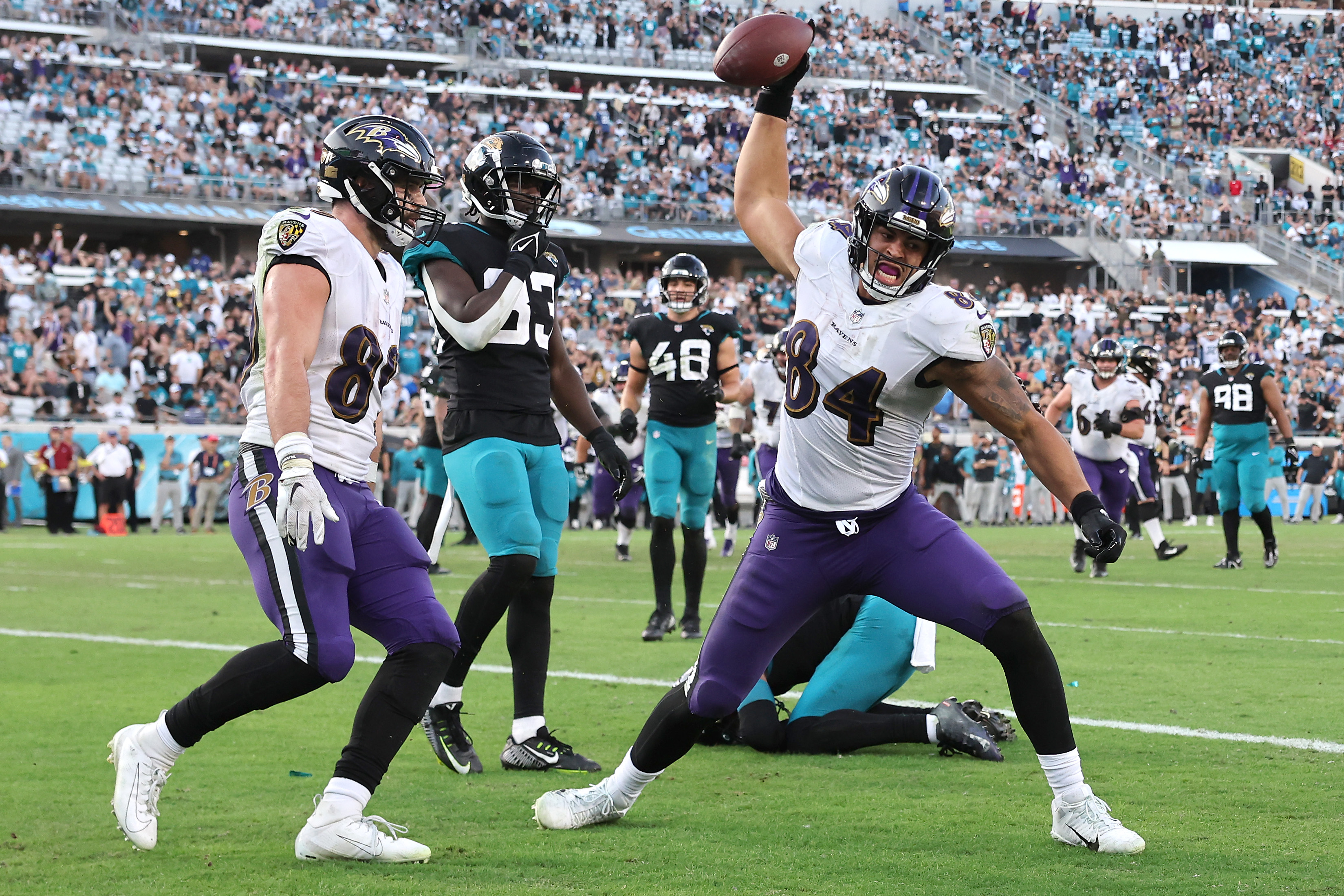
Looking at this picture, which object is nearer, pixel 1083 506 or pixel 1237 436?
pixel 1083 506

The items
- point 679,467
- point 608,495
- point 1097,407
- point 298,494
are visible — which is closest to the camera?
point 298,494

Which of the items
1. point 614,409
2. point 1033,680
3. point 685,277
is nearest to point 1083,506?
point 1033,680

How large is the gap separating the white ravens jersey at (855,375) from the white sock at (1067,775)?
32.6 inches

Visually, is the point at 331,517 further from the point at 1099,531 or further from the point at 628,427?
the point at 628,427

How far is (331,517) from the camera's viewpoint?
12.4 feet

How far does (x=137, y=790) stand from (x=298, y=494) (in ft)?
3.36

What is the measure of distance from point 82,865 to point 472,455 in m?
1.95

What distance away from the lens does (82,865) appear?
393cm

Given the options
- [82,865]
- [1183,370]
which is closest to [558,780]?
[82,865]

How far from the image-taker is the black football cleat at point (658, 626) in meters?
8.54

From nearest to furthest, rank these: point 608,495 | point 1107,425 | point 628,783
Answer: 1. point 628,783
2. point 1107,425
3. point 608,495

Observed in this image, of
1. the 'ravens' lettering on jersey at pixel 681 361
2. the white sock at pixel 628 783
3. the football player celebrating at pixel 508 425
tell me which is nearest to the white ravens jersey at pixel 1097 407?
the 'ravens' lettering on jersey at pixel 681 361

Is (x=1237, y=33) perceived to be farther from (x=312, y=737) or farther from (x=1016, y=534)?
(x=312, y=737)

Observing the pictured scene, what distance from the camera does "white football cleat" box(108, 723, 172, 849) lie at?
402 centimetres
